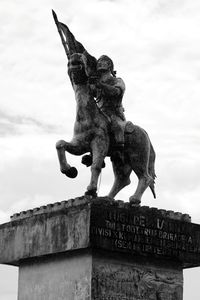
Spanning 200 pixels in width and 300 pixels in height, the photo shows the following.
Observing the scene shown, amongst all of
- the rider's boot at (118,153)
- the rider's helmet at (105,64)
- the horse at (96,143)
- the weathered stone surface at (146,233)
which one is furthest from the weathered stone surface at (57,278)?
the rider's helmet at (105,64)

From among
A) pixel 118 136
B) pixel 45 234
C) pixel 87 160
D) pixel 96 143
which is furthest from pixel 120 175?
pixel 45 234

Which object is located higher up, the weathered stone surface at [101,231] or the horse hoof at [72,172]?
the horse hoof at [72,172]

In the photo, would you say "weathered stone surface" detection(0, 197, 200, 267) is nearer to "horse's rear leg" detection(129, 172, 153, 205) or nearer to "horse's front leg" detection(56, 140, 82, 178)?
"horse's rear leg" detection(129, 172, 153, 205)

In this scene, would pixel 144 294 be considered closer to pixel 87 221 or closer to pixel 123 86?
pixel 87 221

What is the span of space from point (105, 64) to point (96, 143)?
150 centimetres

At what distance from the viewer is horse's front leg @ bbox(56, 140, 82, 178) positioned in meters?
15.2

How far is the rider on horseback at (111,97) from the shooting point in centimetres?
1561

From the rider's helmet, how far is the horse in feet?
0.99

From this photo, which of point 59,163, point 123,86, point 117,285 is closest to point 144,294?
point 117,285

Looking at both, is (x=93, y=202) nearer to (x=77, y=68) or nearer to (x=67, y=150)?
(x=67, y=150)

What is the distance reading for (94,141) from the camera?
15.4 meters

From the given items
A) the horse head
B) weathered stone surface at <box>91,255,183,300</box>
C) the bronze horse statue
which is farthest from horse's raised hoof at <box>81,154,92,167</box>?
weathered stone surface at <box>91,255,183,300</box>

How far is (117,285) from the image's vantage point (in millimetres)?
14617

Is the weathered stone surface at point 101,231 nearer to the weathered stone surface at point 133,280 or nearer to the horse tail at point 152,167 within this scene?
the weathered stone surface at point 133,280
